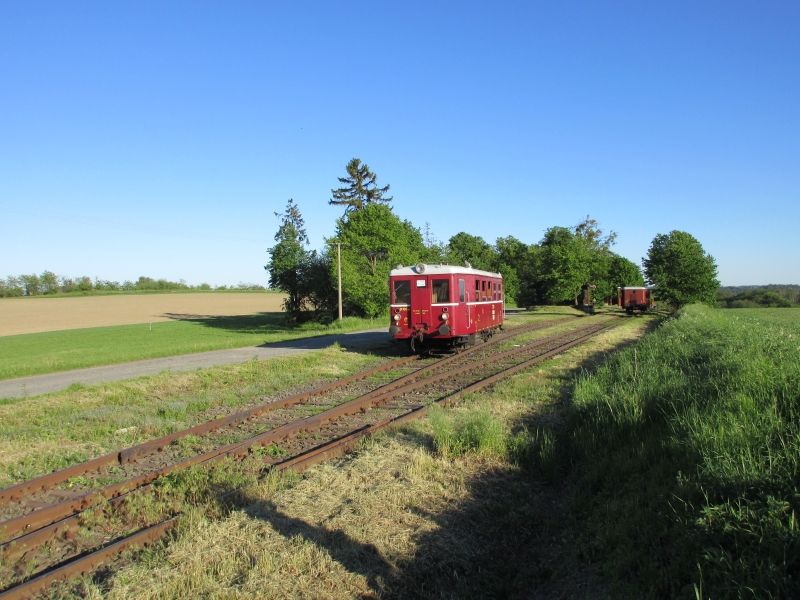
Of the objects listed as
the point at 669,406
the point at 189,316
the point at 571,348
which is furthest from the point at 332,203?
the point at 669,406

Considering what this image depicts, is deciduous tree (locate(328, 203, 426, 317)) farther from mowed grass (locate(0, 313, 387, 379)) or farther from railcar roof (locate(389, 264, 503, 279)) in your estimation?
railcar roof (locate(389, 264, 503, 279))

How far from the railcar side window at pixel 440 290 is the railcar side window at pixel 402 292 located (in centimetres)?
83

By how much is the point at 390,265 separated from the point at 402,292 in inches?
832

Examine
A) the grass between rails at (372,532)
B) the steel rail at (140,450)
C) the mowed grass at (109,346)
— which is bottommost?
the mowed grass at (109,346)

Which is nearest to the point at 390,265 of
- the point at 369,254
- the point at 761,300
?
the point at 369,254

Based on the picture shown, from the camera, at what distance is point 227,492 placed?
18.5ft

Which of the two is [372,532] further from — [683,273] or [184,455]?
[683,273]

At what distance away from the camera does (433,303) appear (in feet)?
55.7

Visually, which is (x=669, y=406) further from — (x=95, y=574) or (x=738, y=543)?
(x=95, y=574)

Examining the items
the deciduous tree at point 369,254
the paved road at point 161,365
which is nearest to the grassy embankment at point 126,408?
the paved road at point 161,365

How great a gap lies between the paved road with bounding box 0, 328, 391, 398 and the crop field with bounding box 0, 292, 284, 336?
4076cm

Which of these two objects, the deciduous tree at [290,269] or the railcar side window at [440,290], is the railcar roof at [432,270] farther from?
the deciduous tree at [290,269]

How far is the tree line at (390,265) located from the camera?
38281 millimetres

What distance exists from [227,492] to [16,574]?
1.82 meters
